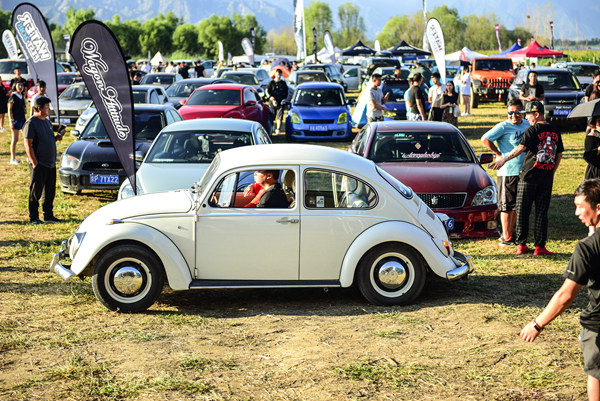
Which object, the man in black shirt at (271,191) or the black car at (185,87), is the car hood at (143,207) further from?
the black car at (185,87)

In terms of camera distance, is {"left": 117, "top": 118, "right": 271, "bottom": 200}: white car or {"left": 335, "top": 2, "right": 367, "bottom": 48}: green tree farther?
{"left": 335, "top": 2, "right": 367, "bottom": 48}: green tree

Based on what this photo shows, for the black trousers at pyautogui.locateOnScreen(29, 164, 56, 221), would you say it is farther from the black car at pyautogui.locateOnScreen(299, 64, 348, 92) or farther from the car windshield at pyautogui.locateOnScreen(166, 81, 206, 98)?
the black car at pyautogui.locateOnScreen(299, 64, 348, 92)

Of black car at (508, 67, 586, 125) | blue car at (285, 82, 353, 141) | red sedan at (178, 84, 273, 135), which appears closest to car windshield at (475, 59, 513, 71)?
black car at (508, 67, 586, 125)

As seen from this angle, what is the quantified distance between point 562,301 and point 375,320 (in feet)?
8.29

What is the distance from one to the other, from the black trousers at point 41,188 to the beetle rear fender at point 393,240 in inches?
215

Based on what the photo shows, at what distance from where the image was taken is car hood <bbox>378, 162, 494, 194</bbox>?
863 cm

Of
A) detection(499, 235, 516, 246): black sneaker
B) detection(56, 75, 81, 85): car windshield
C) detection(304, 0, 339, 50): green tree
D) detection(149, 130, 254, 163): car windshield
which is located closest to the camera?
detection(499, 235, 516, 246): black sneaker

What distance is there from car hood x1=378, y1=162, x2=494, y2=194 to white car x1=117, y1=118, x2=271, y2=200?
7.30ft

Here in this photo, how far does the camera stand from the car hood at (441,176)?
8.63 meters

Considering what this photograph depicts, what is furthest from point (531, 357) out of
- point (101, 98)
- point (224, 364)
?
point (101, 98)

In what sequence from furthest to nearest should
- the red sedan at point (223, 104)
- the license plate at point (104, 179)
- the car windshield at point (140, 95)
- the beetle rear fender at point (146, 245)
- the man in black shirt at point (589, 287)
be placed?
the car windshield at point (140, 95) → the red sedan at point (223, 104) → the license plate at point (104, 179) → the beetle rear fender at point (146, 245) → the man in black shirt at point (589, 287)

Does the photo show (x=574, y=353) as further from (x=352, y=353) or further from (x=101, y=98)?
(x=101, y=98)

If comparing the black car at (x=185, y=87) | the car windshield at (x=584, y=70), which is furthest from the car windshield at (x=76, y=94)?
the car windshield at (x=584, y=70)

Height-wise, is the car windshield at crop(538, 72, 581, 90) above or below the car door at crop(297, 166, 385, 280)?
above
